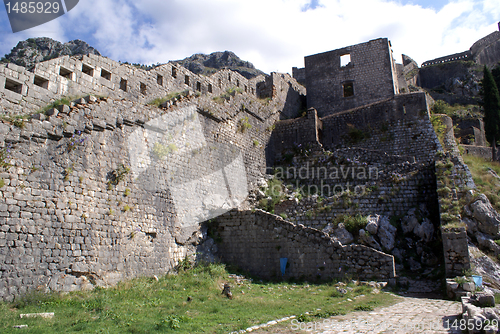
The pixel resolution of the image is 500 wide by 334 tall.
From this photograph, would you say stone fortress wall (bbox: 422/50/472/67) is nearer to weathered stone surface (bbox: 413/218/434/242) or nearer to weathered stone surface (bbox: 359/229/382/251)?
weathered stone surface (bbox: 413/218/434/242)

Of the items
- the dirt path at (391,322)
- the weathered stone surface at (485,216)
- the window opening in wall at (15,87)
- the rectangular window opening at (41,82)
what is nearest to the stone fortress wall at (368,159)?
the weathered stone surface at (485,216)

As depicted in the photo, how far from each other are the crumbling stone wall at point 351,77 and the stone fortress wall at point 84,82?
12.0 m

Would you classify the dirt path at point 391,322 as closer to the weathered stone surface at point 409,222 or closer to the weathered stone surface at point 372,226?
the weathered stone surface at point 372,226

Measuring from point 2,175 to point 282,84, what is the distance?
2134cm

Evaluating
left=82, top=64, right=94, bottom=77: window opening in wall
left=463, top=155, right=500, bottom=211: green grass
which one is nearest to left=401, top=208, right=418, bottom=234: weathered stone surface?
left=463, top=155, right=500, bottom=211: green grass

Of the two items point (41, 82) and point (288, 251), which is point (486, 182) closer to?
point (288, 251)

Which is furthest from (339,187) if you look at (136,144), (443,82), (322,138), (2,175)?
(443,82)

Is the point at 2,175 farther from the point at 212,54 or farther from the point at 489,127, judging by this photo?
the point at 212,54

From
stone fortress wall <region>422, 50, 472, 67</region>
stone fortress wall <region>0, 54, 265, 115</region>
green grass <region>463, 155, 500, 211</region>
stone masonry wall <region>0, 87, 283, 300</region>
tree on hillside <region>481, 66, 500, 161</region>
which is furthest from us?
stone fortress wall <region>422, 50, 472, 67</region>

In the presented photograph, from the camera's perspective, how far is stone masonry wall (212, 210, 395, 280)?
38.5 ft

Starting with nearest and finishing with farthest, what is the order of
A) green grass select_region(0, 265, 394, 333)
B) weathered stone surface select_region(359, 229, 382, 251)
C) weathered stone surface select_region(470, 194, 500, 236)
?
green grass select_region(0, 265, 394, 333) < weathered stone surface select_region(470, 194, 500, 236) < weathered stone surface select_region(359, 229, 382, 251)

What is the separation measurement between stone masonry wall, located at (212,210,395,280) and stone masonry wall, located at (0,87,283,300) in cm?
142

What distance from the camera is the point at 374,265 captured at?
11602 mm

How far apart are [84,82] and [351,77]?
67.8 feet
